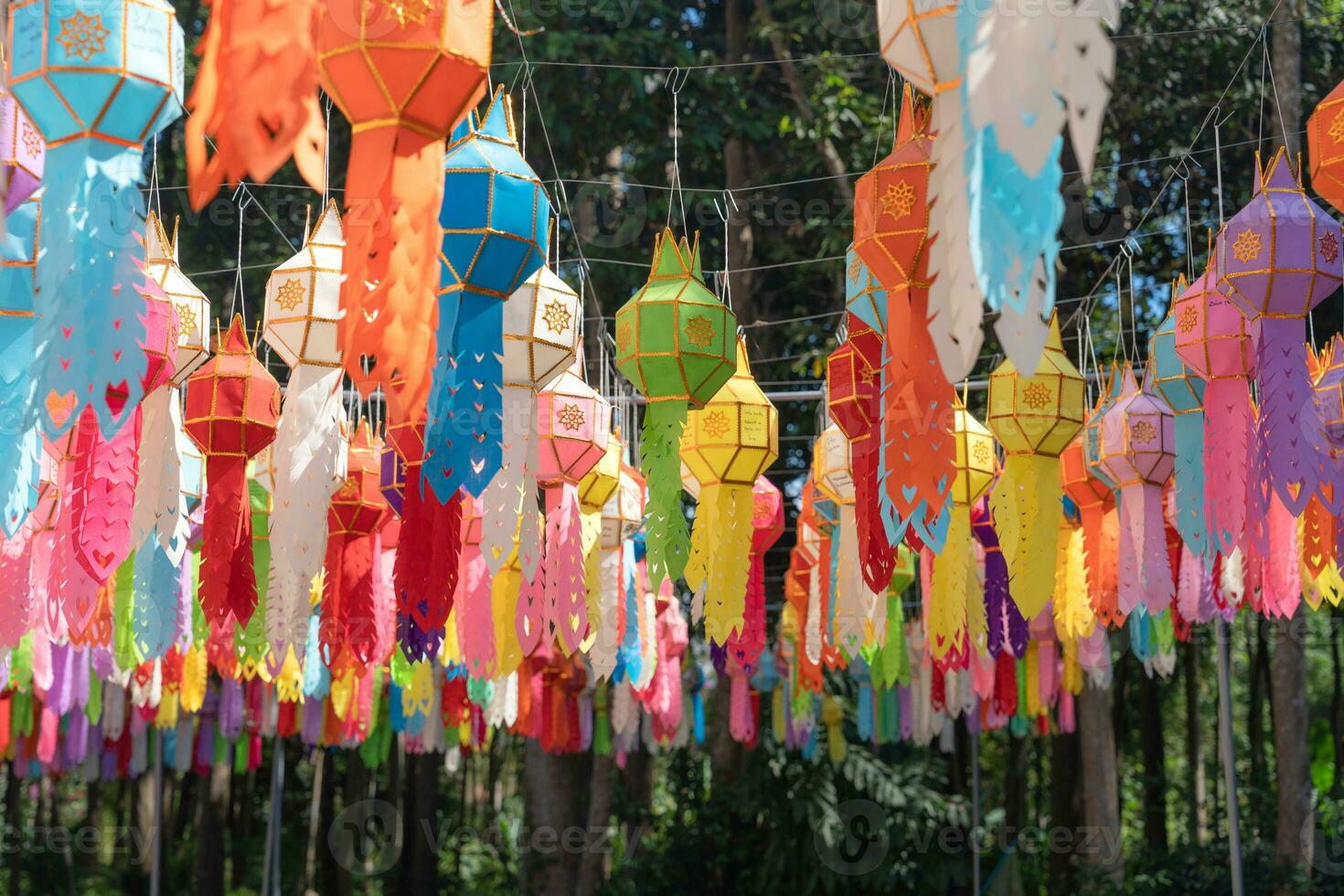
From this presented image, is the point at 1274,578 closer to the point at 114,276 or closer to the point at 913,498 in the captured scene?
the point at 913,498

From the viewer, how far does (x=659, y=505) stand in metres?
4.90

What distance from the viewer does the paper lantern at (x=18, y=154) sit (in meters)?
3.30

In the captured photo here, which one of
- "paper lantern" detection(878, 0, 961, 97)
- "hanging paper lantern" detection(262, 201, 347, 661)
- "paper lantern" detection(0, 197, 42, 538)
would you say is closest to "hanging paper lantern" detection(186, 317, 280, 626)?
"hanging paper lantern" detection(262, 201, 347, 661)

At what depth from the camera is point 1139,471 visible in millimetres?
5730

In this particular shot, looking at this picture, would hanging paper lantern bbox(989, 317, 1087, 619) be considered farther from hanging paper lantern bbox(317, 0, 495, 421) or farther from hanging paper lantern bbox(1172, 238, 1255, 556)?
hanging paper lantern bbox(317, 0, 495, 421)

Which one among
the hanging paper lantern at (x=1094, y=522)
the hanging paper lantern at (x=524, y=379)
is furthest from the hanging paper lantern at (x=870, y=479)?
the hanging paper lantern at (x=1094, y=522)

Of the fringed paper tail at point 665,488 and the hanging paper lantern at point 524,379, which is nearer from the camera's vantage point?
the hanging paper lantern at point 524,379

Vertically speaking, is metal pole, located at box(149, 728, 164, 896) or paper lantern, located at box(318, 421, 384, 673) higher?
paper lantern, located at box(318, 421, 384, 673)

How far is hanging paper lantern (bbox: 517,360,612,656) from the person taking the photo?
5141 millimetres

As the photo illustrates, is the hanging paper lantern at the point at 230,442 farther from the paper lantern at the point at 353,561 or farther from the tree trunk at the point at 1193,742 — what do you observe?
the tree trunk at the point at 1193,742

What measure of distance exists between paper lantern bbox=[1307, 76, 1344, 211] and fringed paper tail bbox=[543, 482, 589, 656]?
2.49 metres

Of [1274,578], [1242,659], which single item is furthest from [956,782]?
[1274,578]

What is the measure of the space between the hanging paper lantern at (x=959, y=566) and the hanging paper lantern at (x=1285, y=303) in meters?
0.88

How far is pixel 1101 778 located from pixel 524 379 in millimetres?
8244
